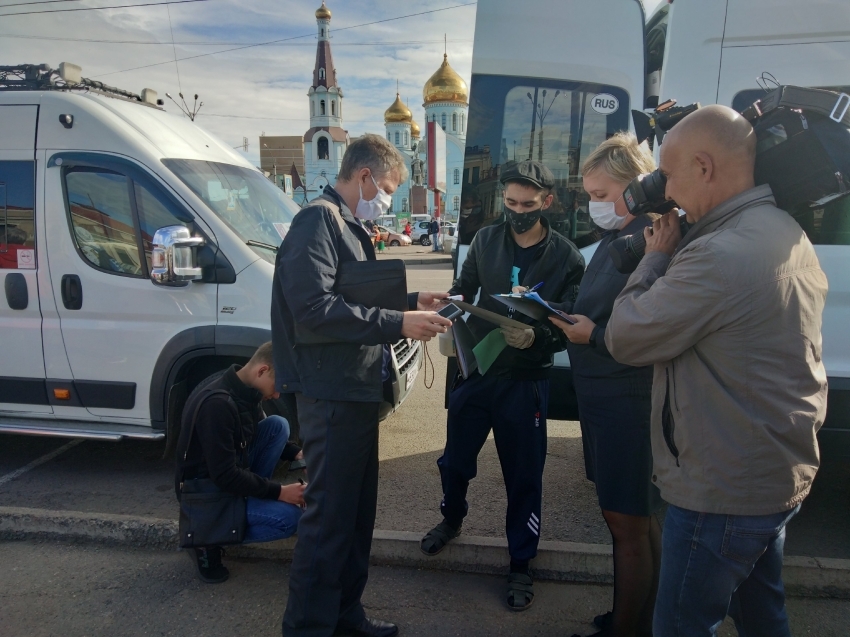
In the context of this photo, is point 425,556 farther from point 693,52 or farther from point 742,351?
point 693,52

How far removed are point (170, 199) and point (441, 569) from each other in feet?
8.88

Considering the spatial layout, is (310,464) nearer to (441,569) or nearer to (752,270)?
(441,569)

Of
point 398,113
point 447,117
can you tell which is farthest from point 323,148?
point 447,117

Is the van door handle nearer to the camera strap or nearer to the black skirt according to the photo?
the black skirt

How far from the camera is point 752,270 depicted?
1.53 m

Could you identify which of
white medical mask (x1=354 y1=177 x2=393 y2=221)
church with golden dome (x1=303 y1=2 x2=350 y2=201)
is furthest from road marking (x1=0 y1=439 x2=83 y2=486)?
church with golden dome (x1=303 y1=2 x2=350 y2=201)

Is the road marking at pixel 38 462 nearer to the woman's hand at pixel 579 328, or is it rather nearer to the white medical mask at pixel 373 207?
the white medical mask at pixel 373 207

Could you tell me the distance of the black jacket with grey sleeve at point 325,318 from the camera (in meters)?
2.26

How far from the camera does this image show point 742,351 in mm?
1568

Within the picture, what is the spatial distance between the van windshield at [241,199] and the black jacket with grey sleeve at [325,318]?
4.85 feet

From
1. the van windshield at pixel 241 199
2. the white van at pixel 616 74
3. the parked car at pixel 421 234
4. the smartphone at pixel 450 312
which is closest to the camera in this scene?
the smartphone at pixel 450 312

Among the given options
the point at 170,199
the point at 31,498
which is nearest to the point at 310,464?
the point at 170,199

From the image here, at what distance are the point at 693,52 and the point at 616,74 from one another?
0.40 metres

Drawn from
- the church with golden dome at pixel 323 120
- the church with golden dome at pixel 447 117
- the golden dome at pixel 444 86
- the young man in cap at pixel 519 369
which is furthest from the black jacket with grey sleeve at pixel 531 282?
the church with golden dome at pixel 323 120
